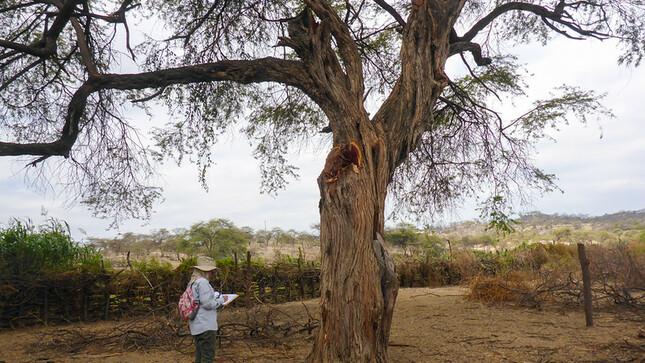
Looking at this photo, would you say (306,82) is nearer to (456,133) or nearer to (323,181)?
(323,181)

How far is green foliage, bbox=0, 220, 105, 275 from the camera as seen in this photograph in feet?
30.2

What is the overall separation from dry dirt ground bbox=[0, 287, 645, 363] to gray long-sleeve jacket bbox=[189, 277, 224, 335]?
108 cm

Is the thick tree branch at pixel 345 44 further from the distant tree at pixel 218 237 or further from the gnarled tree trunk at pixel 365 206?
the distant tree at pixel 218 237

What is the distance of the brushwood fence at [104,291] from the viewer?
8469 millimetres

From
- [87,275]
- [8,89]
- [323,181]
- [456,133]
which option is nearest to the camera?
[323,181]

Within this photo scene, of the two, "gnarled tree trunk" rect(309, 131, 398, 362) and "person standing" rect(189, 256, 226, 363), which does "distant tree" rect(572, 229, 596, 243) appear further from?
"person standing" rect(189, 256, 226, 363)

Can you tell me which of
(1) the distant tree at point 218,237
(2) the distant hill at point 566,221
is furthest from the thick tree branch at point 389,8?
(2) the distant hill at point 566,221

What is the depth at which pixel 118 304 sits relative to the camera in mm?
9188

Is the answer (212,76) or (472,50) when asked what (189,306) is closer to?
(212,76)

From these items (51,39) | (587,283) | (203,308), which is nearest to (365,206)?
(203,308)

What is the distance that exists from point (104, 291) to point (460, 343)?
7.38 metres

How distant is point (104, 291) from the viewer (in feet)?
29.8

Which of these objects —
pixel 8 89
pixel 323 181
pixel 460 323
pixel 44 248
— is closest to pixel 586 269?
pixel 460 323

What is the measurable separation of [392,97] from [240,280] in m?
5.45
